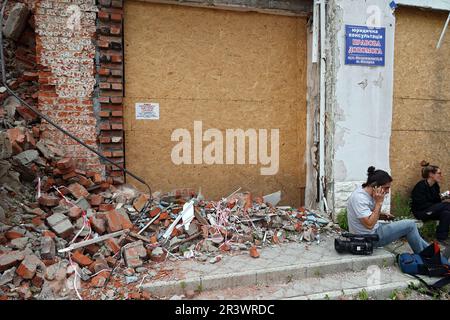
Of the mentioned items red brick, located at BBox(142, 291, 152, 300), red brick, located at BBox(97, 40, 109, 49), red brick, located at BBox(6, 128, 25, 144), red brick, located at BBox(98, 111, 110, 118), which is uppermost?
red brick, located at BBox(97, 40, 109, 49)

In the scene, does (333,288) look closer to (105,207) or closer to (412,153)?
(105,207)

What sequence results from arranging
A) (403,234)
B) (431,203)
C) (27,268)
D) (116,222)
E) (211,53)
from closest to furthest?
(27,268) < (116,222) < (403,234) < (431,203) < (211,53)

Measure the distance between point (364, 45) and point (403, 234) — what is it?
2863 mm

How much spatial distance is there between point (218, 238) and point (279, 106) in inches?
102

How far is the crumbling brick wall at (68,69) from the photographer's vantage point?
4648 mm

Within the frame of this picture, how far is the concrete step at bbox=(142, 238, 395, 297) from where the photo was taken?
354 cm

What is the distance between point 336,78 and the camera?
520cm

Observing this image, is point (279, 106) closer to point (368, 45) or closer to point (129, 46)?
point (368, 45)

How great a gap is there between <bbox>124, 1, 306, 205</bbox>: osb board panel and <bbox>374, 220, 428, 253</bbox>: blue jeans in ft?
5.76

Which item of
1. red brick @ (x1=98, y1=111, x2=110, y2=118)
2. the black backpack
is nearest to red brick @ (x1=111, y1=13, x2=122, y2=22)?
red brick @ (x1=98, y1=111, x2=110, y2=118)

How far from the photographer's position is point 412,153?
5.81 m

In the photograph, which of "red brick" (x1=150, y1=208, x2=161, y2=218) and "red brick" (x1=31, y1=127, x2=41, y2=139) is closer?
"red brick" (x1=150, y1=208, x2=161, y2=218)
